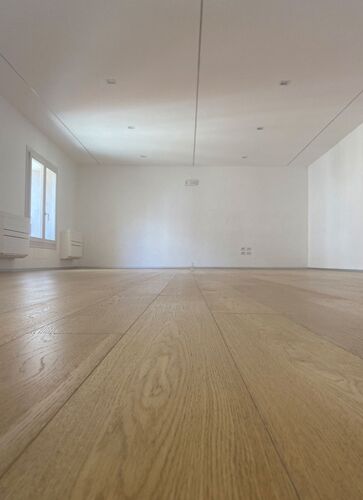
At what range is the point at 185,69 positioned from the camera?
5.34m

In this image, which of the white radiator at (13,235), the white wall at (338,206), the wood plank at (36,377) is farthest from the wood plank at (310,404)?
the white wall at (338,206)

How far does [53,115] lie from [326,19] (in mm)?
4676

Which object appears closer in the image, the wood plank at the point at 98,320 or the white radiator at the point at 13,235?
the wood plank at the point at 98,320

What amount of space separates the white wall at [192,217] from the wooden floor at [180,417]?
32.1ft

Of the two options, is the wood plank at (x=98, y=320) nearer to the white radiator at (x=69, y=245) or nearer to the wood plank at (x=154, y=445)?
the wood plank at (x=154, y=445)

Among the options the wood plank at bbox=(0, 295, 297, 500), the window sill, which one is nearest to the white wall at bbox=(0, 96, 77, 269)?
the window sill

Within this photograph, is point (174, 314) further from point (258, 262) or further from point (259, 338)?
point (258, 262)

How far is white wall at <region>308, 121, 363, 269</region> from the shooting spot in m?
7.78

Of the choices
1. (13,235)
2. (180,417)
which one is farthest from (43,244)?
(180,417)

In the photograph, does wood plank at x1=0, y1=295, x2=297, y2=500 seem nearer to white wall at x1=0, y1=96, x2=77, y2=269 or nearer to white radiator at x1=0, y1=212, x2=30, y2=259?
white radiator at x1=0, y1=212, x2=30, y2=259

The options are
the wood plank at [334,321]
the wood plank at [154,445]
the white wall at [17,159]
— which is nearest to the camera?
the wood plank at [154,445]

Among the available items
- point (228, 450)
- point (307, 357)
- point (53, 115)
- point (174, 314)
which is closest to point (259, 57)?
point (53, 115)

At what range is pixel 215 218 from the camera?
34.9ft

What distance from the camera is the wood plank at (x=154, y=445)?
0.95 feet
